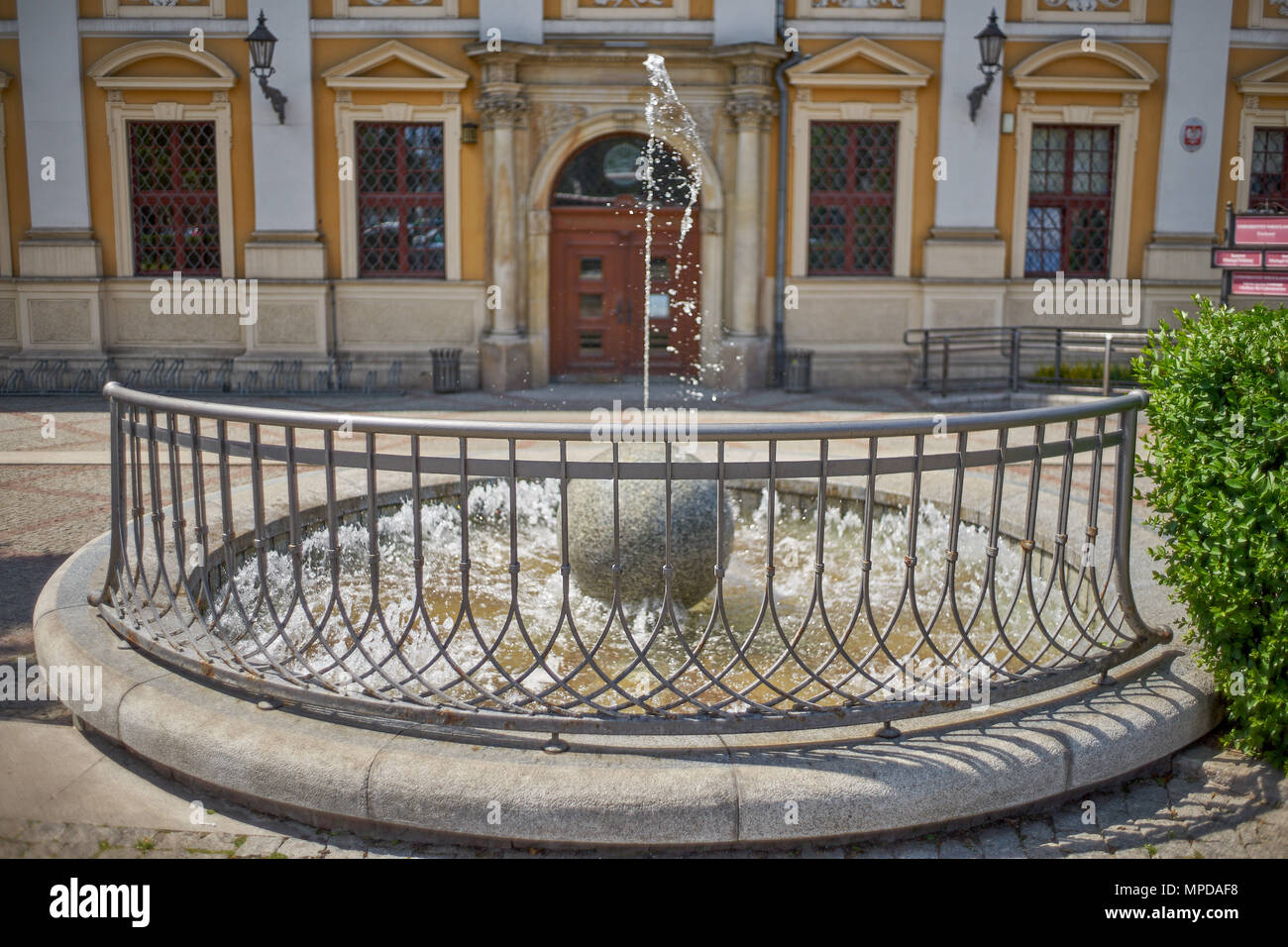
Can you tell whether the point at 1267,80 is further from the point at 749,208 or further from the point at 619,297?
the point at 619,297

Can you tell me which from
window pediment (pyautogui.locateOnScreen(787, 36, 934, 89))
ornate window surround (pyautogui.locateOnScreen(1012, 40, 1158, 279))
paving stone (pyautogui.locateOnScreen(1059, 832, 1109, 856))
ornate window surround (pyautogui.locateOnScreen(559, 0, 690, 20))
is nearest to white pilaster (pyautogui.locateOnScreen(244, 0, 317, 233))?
ornate window surround (pyautogui.locateOnScreen(559, 0, 690, 20))

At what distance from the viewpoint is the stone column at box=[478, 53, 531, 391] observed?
15.3m

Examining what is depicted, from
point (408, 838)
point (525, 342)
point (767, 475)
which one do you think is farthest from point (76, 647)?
point (525, 342)

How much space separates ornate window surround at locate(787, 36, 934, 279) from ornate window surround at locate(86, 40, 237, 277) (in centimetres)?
782

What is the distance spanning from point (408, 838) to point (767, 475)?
1.57 metres

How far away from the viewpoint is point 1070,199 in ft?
54.0

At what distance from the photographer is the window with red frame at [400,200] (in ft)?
52.4

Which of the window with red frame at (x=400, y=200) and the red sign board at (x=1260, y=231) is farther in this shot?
the window with red frame at (x=400, y=200)

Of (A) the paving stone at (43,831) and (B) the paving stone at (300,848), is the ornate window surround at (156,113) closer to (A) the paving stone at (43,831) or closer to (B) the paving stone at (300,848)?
(A) the paving stone at (43,831)

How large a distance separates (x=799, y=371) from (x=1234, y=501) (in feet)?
40.1

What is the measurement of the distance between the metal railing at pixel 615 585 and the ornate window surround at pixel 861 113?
367 inches

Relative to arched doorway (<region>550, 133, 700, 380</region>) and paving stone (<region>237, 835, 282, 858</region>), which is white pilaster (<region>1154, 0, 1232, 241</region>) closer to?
arched doorway (<region>550, 133, 700, 380</region>)

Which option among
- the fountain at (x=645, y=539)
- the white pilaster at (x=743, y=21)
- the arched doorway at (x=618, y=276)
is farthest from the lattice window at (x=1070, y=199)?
the fountain at (x=645, y=539)
